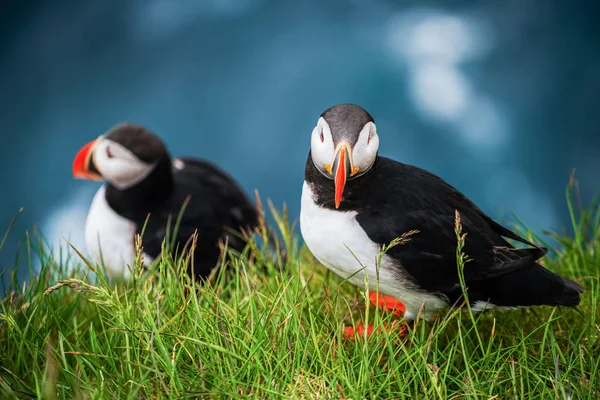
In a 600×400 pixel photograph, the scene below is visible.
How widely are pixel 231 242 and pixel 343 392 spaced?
1383mm

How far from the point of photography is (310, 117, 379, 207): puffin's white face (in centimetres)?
166

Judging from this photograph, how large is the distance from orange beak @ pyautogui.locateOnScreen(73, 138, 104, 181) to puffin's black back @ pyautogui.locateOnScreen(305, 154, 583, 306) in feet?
4.15

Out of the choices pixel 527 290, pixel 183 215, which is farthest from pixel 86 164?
pixel 527 290

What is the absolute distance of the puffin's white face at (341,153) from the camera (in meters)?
1.66

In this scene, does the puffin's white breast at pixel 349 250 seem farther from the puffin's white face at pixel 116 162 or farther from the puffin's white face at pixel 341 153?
the puffin's white face at pixel 116 162

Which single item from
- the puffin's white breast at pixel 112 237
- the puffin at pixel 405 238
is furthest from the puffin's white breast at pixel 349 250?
the puffin's white breast at pixel 112 237

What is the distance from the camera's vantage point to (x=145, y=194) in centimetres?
282

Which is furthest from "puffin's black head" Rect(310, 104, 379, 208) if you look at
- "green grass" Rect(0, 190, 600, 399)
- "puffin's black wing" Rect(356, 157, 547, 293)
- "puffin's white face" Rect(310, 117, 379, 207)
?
"green grass" Rect(0, 190, 600, 399)

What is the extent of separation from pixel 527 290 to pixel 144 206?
5.56 ft

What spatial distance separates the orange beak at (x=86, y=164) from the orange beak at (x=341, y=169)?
149cm

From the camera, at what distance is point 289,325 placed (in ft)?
5.72

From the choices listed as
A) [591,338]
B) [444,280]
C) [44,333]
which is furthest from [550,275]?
[44,333]

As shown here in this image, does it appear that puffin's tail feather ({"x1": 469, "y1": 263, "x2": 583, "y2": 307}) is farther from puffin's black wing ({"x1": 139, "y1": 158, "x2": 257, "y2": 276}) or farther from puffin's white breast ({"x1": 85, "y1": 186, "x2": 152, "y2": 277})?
puffin's white breast ({"x1": 85, "y1": 186, "x2": 152, "y2": 277})

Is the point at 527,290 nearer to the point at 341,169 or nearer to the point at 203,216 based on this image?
the point at 341,169
